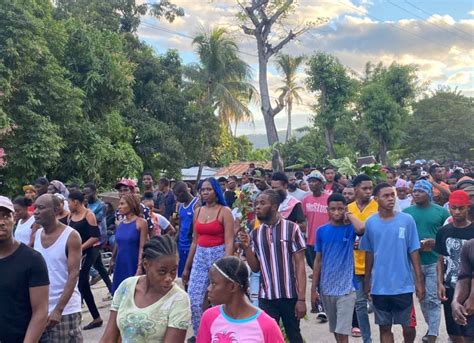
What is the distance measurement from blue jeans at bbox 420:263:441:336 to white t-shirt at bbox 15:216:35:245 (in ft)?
14.4

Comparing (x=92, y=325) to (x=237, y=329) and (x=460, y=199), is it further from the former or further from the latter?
(x=237, y=329)

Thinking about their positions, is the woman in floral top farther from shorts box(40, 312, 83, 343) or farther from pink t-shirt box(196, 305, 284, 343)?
shorts box(40, 312, 83, 343)

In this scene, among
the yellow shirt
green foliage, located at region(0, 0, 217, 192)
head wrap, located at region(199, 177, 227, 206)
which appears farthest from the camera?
green foliage, located at region(0, 0, 217, 192)

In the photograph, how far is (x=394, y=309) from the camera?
19.3ft

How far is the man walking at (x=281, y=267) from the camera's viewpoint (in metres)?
5.64

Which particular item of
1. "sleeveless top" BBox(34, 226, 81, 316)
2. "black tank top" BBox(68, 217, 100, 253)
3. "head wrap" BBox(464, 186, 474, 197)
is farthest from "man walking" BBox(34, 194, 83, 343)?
"head wrap" BBox(464, 186, 474, 197)

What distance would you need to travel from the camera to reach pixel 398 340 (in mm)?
7391

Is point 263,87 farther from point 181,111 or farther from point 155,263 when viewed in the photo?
point 155,263

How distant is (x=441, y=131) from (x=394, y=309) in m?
44.2

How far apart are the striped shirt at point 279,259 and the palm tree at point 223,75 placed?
3239 cm

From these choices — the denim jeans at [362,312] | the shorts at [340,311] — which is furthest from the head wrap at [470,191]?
the denim jeans at [362,312]

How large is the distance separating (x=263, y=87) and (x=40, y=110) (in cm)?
976

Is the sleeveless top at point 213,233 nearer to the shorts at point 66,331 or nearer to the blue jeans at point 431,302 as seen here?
the shorts at point 66,331

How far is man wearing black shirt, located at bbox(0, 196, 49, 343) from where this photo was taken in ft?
12.6
